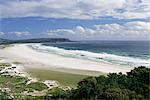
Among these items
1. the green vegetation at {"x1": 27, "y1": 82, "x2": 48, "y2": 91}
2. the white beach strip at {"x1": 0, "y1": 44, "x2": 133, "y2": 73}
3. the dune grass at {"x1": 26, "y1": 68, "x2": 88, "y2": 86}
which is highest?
the white beach strip at {"x1": 0, "y1": 44, "x2": 133, "y2": 73}

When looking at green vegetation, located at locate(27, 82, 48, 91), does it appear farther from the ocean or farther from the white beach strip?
the ocean

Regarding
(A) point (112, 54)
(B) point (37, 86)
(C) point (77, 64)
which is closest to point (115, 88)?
(B) point (37, 86)

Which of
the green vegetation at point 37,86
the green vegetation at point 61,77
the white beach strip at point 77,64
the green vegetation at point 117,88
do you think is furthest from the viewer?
the white beach strip at point 77,64

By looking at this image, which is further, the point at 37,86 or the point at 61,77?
the point at 61,77

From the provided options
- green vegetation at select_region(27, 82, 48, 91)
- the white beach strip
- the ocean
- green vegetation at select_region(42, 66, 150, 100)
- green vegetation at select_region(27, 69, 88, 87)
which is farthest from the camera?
the ocean

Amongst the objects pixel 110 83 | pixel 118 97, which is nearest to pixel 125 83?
pixel 110 83

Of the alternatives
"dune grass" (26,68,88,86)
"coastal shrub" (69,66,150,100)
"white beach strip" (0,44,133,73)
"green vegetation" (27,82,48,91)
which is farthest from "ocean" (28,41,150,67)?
"coastal shrub" (69,66,150,100)

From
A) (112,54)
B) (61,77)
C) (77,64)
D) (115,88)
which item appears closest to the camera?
(115,88)

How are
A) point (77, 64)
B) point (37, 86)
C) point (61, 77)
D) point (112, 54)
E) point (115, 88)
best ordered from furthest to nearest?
point (112, 54), point (77, 64), point (61, 77), point (37, 86), point (115, 88)

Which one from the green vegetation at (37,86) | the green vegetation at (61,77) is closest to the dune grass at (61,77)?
the green vegetation at (61,77)

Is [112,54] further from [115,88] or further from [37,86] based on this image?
[115,88]

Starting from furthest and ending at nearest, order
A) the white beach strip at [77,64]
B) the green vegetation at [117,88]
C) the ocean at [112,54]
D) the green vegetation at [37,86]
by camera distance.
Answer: the ocean at [112,54] < the white beach strip at [77,64] < the green vegetation at [37,86] < the green vegetation at [117,88]

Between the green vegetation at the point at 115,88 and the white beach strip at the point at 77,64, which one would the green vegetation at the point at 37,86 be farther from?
the white beach strip at the point at 77,64
